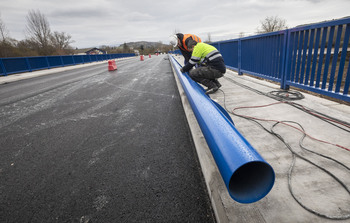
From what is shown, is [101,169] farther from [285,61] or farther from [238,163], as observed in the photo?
[285,61]

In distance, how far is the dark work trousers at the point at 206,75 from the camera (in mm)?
4745

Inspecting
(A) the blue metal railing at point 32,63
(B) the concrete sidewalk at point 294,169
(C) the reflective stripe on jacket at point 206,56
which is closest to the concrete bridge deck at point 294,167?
(B) the concrete sidewalk at point 294,169

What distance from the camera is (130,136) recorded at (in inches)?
118

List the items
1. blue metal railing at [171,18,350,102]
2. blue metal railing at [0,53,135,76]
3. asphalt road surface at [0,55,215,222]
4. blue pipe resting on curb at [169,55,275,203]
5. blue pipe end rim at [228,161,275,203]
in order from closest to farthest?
blue pipe resting on curb at [169,55,275,203] → blue pipe end rim at [228,161,275,203] → asphalt road surface at [0,55,215,222] → blue metal railing at [171,18,350,102] → blue metal railing at [0,53,135,76]

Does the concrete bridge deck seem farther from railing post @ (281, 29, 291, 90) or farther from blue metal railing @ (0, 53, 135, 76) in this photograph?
blue metal railing @ (0, 53, 135, 76)

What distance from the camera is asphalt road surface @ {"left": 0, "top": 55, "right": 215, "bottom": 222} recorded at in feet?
5.24

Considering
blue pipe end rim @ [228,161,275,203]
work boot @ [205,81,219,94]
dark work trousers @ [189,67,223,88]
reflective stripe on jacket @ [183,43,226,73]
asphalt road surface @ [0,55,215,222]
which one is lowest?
asphalt road surface @ [0,55,215,222]

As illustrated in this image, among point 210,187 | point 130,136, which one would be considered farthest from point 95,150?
point 210,187

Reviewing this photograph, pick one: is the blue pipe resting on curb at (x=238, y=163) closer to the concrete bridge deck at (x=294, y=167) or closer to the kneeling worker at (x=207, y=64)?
the concrete bridge deck at (x=294, y=167)

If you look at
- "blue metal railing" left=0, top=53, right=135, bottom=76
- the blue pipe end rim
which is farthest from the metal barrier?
"blue metal railing" left=0, top=53, right=135, bottom=76

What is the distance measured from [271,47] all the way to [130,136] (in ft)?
16.0

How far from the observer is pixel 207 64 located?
4781 millimetres

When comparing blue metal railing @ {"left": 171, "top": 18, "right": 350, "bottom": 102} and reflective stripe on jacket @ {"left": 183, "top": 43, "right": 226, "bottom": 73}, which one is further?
reflective stripe on jacket @ {"left": 183, "top": 43, "right": 226, "bottom": 73}

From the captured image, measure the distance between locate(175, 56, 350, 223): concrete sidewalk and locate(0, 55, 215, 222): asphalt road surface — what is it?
199 millimetres
